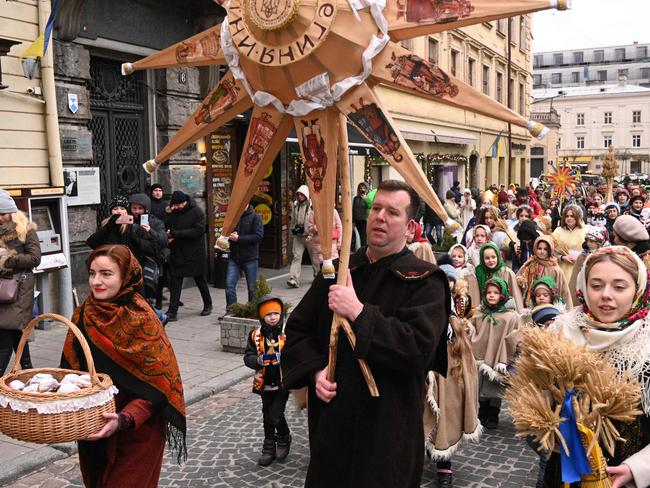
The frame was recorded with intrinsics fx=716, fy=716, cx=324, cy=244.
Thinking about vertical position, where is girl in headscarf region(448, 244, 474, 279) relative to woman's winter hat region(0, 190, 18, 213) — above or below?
below

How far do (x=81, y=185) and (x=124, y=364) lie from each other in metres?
7.15

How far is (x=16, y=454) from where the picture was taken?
211 inches

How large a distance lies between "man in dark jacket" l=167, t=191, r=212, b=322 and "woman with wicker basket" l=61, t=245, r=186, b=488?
6344 mm

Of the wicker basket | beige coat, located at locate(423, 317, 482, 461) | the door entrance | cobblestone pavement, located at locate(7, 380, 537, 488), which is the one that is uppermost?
the door entrance

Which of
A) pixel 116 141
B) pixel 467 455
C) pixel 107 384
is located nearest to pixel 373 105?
pixel 107 384

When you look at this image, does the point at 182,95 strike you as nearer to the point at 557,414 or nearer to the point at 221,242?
the point at 221,242

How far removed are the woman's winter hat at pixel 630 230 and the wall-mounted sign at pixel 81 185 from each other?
6.93 meters

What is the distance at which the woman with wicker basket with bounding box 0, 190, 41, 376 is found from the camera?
20.7 ft

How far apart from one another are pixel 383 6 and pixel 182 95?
366 inches

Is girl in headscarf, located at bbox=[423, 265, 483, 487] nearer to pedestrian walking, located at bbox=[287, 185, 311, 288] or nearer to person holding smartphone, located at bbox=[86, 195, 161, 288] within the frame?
person holding smartphone, located at bbox=[86, 195, 161, 288]

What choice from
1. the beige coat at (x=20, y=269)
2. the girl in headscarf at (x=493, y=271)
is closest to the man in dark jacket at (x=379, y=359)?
the girl in headscarf at (x=493, y=271)

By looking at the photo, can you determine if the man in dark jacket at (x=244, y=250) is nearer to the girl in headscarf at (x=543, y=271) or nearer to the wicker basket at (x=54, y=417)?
the girl in headscarf at (x=543, y=271)

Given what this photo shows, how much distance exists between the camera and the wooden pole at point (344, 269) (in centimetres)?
294

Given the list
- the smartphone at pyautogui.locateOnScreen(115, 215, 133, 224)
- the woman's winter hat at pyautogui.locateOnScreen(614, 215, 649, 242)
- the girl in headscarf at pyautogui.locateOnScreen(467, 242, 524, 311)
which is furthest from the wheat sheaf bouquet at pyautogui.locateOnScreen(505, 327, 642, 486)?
the smartphone at pyautogui.locateOnScreen(115, 215, 133, 224)
